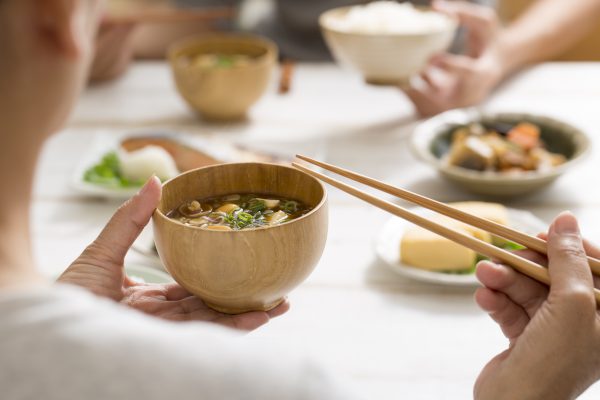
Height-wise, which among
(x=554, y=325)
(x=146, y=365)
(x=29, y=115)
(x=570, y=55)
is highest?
(x=29, y=115)

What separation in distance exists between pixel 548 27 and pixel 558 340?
1.91 m

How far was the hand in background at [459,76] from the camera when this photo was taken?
2.08 m

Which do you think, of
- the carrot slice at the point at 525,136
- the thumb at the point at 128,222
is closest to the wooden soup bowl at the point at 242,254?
the thumb at the point at 128,222

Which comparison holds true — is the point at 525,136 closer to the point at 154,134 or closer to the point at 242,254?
the point at 154,134

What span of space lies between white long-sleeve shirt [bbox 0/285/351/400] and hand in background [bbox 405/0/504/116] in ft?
5.15

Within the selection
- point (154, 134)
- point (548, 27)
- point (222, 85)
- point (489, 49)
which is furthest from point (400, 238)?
point (548, 27)

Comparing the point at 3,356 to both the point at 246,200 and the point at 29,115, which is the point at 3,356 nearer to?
the point at 29,115

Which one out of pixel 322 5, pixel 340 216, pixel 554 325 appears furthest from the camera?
pixel 322 5

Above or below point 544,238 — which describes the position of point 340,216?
below

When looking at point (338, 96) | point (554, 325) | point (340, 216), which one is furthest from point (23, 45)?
point (338, 96)

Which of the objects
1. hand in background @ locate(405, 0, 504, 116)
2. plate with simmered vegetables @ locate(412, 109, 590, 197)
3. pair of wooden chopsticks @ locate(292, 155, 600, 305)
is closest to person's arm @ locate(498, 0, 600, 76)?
hand in background @ locate(405, 0, 504, 116)

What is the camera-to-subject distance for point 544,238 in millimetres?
1018

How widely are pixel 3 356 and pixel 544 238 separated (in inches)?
28.3

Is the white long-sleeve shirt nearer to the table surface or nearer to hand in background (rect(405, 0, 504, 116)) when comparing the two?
the table surface
